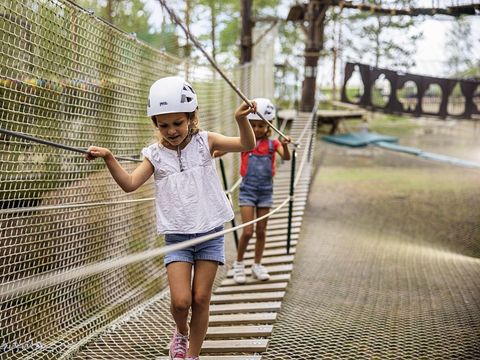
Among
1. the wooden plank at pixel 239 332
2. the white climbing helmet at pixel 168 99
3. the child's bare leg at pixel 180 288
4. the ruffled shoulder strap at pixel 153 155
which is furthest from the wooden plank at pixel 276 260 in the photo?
the white climbing helmet at pixel 168 99

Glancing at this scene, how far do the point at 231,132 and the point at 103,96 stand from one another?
3983 millimetres

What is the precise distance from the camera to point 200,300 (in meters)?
2.24

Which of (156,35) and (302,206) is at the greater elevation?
(156,35)

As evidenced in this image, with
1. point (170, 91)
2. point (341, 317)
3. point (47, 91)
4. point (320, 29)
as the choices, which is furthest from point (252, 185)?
point (320, 29)

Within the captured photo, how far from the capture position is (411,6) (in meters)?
8.34

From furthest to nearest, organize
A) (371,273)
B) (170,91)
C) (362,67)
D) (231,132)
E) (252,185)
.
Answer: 1. (362,67)
2. (231,132)
3. (371,273)
4. (252,185)
5. (170,91)

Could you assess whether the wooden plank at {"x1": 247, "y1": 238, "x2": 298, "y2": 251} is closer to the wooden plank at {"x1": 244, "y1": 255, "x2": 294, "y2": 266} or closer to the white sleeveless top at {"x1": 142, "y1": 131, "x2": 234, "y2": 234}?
the wooden plank at {"x1": 244, "y1": 255, "x2": 294, "y2": 266}

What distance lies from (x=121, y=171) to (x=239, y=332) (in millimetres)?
1292

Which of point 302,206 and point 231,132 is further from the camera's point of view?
point 231,132

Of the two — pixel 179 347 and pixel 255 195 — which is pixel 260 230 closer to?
pixel 255 195

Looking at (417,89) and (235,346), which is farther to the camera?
(417,89)

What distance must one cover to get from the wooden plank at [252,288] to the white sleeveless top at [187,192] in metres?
1.49

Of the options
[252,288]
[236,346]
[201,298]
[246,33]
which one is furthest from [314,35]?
[201,298]

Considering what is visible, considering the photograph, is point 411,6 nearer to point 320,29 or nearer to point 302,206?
point 320,29
